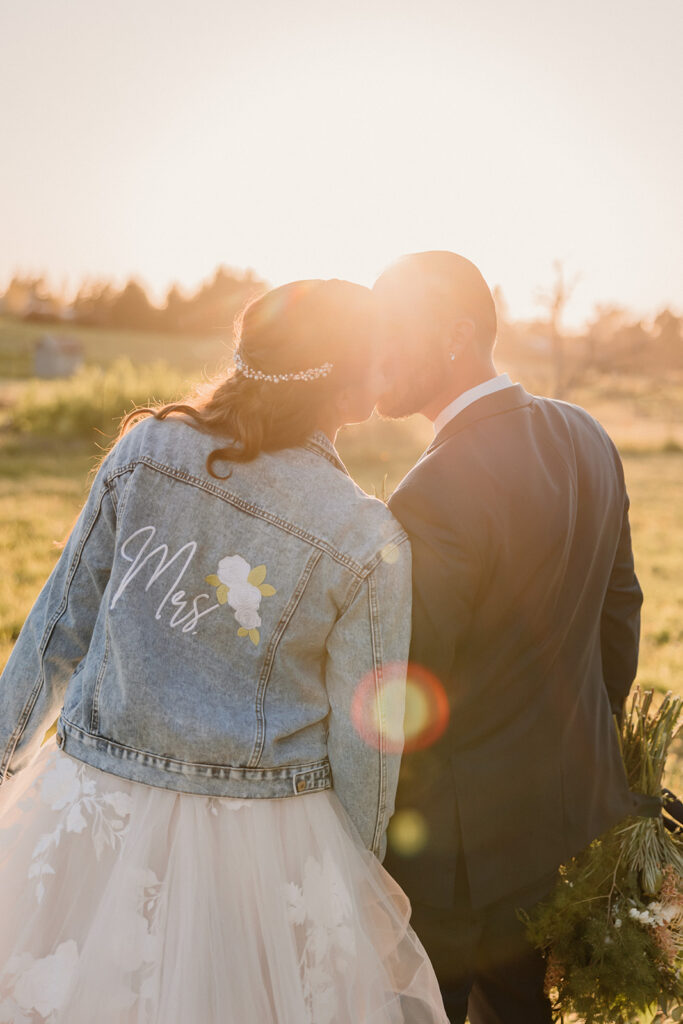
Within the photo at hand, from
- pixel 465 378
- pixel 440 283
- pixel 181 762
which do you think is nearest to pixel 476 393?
pixel 465 378

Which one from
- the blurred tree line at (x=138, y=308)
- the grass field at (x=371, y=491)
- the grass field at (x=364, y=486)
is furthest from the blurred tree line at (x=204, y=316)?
the grass field at (x=371, y=491)

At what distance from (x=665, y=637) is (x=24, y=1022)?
717cm

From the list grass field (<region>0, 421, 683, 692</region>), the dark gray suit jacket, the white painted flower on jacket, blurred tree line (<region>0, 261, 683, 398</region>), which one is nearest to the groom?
the dark gray suit jacket

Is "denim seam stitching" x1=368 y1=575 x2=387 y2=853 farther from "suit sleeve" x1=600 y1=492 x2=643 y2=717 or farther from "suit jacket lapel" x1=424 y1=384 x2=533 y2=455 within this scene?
"suit sleeve" x1=600 y1=492 x2=643 y2=717

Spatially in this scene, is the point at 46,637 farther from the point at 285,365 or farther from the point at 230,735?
the point at 285,365

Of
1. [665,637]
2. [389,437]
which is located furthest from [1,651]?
[389,437]

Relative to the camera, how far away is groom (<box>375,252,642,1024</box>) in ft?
7.40

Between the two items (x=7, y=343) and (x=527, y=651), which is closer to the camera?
(x=527, y=651)

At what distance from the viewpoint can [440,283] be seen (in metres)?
2.64

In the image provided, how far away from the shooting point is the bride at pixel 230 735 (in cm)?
199

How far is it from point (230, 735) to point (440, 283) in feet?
5.35

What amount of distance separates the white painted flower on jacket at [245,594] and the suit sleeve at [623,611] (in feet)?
4.73

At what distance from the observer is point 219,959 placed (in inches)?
78.9

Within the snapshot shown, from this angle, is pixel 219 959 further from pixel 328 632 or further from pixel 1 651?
pixel 1 651
